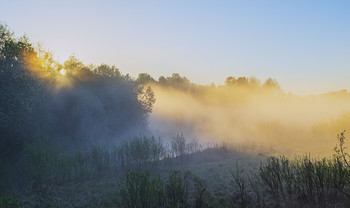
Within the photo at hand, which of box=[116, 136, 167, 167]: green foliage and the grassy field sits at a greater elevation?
box=[116, 136, 167, 167]: green foliage

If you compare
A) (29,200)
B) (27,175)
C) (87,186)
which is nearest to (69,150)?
(27,175)

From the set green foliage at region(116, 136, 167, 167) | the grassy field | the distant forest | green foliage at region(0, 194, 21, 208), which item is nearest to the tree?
the distant forest

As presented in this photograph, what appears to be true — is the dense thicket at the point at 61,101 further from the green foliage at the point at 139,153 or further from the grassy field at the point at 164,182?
the green foliage at the point at 139,153

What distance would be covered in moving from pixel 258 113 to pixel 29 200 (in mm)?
62103

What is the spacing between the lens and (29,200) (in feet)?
49.2

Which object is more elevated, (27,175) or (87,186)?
(27,175)

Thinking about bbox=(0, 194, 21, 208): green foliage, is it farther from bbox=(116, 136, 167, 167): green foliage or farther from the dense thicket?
bbox=(116, 136, 167, 167): green foliage

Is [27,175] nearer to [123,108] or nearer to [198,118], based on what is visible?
[123,108]

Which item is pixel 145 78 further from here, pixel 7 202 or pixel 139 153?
pixel 7 202

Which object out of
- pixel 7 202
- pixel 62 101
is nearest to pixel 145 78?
pixel 62 101

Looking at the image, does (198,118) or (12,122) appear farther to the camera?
(198,118)

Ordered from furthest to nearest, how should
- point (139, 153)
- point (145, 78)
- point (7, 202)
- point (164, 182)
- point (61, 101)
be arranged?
point (145, 78)
point (61, 101)
point (139, 153)
point (164, 182)
point (7, 202)

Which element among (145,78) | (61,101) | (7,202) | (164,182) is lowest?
(164,182)

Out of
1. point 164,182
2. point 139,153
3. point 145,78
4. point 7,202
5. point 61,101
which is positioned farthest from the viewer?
point 145,78
